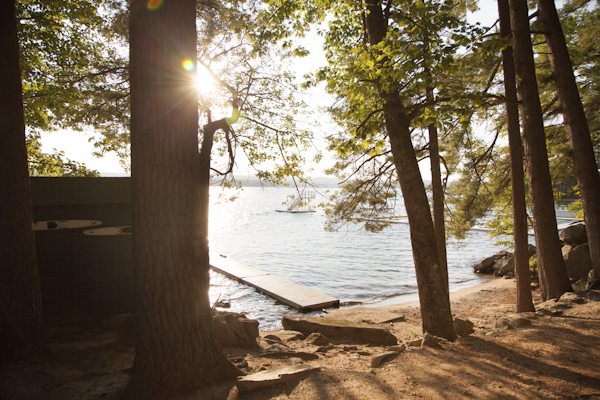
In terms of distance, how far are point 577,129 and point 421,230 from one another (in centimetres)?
514

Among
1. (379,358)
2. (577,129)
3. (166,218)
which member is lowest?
(379,358)

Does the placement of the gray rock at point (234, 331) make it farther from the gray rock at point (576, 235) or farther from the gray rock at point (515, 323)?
the gray rock at point (576, 235)

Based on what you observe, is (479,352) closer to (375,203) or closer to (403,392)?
(403,392)

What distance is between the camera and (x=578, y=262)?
10.8m

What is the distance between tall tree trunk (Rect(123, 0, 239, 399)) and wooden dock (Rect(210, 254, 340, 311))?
8.12 meters

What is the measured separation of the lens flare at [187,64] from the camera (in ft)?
10.8

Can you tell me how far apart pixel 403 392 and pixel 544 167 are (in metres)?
6.36

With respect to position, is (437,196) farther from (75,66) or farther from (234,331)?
(75,66)

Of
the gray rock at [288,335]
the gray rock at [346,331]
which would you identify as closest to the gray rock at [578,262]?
the gray rock at [346,331]

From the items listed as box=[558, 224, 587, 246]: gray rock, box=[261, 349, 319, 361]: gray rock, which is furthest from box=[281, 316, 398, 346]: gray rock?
box=[558, 224, 587, 246]: gray rock

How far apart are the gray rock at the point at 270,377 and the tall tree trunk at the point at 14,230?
2.78 m

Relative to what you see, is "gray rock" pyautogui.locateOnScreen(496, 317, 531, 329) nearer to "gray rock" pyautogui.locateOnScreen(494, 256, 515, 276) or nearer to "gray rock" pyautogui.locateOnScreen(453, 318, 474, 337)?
"gray rock" pyautogui.locateOnScreen(453, 318, 474, 337)

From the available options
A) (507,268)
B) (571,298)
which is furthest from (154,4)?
(507,268)

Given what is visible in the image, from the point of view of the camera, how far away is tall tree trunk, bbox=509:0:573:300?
285 inches
